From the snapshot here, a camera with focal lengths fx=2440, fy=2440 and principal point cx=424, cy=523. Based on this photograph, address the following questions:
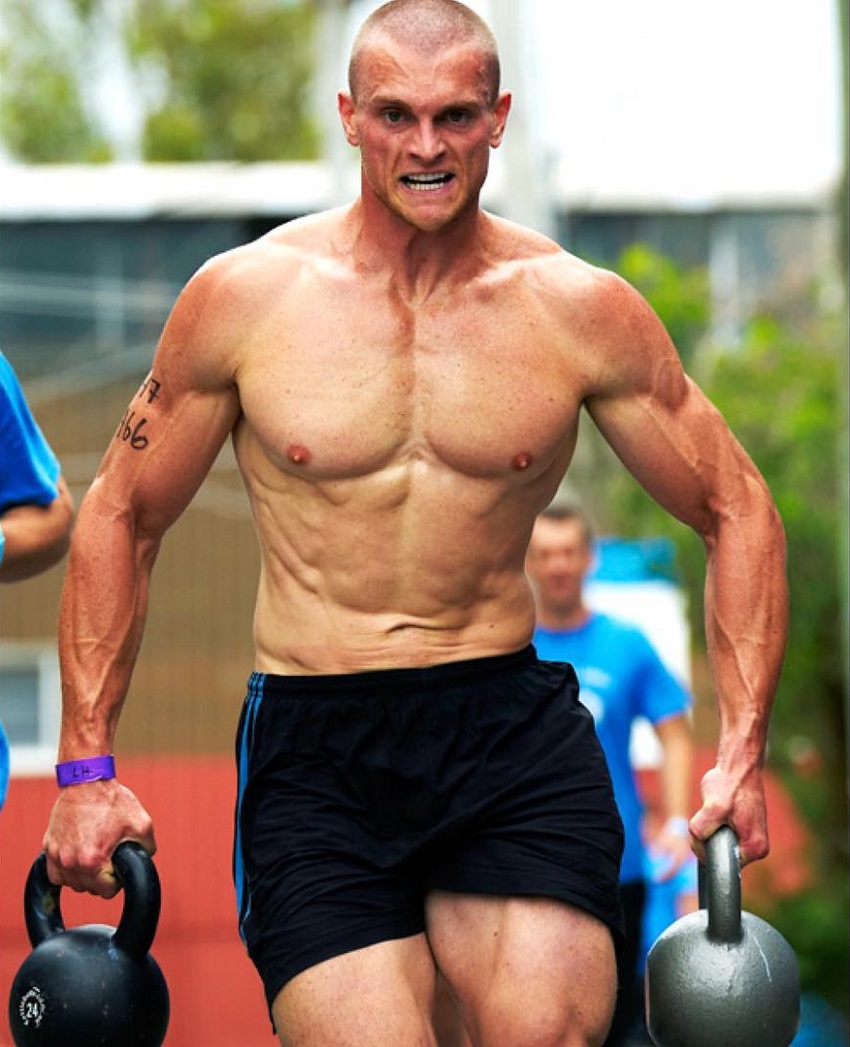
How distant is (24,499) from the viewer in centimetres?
548

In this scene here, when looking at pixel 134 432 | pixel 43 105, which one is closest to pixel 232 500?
pixel 134 432

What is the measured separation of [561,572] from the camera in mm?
7949

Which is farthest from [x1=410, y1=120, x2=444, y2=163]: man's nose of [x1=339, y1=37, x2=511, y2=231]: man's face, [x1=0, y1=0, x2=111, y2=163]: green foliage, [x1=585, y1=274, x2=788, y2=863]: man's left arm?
[x1=0, y1=0, x2=111, y2=163]: green foliage

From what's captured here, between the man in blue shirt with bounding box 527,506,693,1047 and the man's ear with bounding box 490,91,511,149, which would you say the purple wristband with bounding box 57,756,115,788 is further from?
the man in blue shirt with bounding box 527,506,693,1047

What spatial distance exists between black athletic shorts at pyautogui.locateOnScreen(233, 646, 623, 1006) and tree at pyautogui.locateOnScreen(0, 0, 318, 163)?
Answer: 2788cm

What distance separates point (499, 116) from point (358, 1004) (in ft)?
5.57

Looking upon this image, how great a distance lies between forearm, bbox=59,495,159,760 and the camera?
4.80 m

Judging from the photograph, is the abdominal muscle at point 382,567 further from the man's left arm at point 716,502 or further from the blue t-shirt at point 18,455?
the blue t-shirt at point 18,455

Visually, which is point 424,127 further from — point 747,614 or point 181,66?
point 181,66

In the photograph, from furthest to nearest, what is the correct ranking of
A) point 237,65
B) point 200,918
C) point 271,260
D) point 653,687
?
point 237,65 < point 200,918 < point 653,687 < point 271,260

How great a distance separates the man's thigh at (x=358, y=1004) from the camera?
14.3ft

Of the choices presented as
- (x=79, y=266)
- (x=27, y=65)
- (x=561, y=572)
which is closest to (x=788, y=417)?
(x=79, y=266)

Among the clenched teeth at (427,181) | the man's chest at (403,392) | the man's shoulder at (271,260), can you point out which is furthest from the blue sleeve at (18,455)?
the clenched teeth at (427,181)

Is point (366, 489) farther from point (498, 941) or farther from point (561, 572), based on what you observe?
point (561, 572)
